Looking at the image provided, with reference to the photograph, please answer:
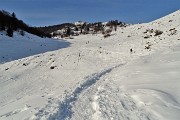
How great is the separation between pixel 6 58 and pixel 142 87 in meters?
19.0

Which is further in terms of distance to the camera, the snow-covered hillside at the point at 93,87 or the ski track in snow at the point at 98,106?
the snow-covered hillside at the point at 93,87

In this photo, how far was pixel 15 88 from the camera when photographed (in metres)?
15.8

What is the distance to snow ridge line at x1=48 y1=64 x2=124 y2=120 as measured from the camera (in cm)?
934

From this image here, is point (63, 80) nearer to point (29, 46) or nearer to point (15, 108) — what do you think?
point (15, 108)

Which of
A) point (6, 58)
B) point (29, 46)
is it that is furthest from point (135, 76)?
point (29, 46)

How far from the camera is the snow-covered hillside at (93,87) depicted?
30.9ft

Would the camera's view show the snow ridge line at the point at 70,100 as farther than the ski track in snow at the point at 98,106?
Yes

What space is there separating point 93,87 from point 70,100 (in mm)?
2322

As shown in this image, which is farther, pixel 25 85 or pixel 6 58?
pixel 6 58

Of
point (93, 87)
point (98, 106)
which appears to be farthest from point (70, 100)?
point (93, 87)

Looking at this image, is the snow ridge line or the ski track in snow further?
the snow ridge line

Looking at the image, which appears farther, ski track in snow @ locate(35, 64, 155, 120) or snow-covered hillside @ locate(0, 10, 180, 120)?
snow-covered hillside @ locate(0, 10, 180, 120)

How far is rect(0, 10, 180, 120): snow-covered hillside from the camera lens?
9.41m

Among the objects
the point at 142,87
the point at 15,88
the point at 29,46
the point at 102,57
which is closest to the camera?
the point at 142,87
